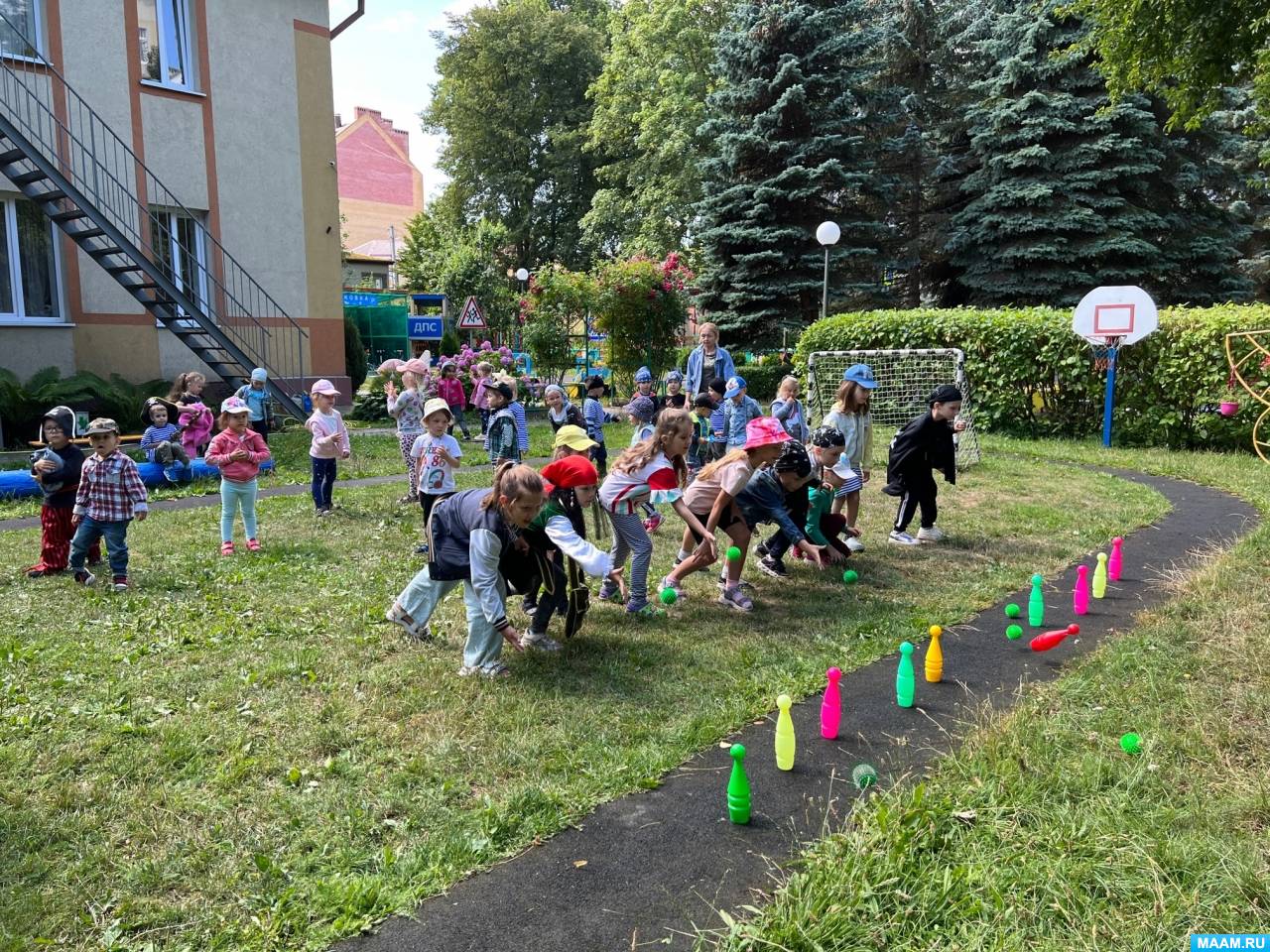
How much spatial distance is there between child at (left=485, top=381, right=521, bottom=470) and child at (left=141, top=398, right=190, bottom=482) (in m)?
5.23

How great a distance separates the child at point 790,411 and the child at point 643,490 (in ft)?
10.7

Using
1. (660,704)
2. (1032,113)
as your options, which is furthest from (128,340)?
(1032,113)

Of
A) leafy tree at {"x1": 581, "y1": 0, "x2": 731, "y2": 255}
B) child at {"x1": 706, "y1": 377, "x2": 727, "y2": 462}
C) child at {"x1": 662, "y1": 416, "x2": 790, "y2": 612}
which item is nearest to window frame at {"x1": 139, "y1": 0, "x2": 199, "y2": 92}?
child at {"x1": 706, "y1": 377, "x2": 727, "y2": 462}

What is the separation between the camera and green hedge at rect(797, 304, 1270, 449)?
14648mm

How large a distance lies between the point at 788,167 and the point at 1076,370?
11573 mm

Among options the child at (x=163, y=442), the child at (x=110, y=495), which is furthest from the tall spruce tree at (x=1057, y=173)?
the child at (x=110, y=495)

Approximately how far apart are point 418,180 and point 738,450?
214ft

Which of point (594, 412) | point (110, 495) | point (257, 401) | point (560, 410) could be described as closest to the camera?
point (110, 495)

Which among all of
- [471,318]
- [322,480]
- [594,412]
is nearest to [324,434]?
[322,480]

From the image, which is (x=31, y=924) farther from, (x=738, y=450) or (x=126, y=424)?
(x=126, y=424)

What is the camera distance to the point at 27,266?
1571 cm

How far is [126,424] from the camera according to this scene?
51.4 ft

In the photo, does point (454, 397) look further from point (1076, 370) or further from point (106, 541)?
point (1076, 370)

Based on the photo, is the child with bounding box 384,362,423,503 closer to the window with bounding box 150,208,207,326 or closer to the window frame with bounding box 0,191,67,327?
the window with bounding box 150,208,207,326
